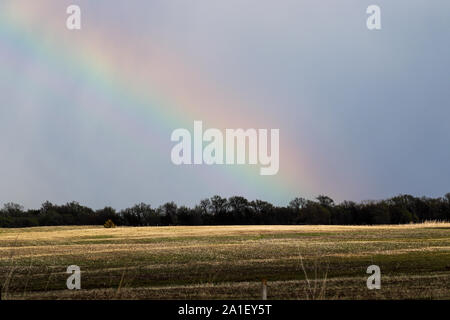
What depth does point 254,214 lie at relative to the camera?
503ft

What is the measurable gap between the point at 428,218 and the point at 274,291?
136m

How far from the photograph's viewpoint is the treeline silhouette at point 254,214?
483ft

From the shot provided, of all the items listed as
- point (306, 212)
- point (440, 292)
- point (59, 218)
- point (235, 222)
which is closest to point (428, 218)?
point (306, 212)

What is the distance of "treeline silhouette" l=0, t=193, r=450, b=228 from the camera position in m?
147

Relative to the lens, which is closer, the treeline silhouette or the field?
the field

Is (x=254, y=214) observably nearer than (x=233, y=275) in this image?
No

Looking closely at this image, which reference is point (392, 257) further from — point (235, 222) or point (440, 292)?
point (235, 222)

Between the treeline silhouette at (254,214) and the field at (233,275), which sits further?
the treeline silhouette at (254,214)
